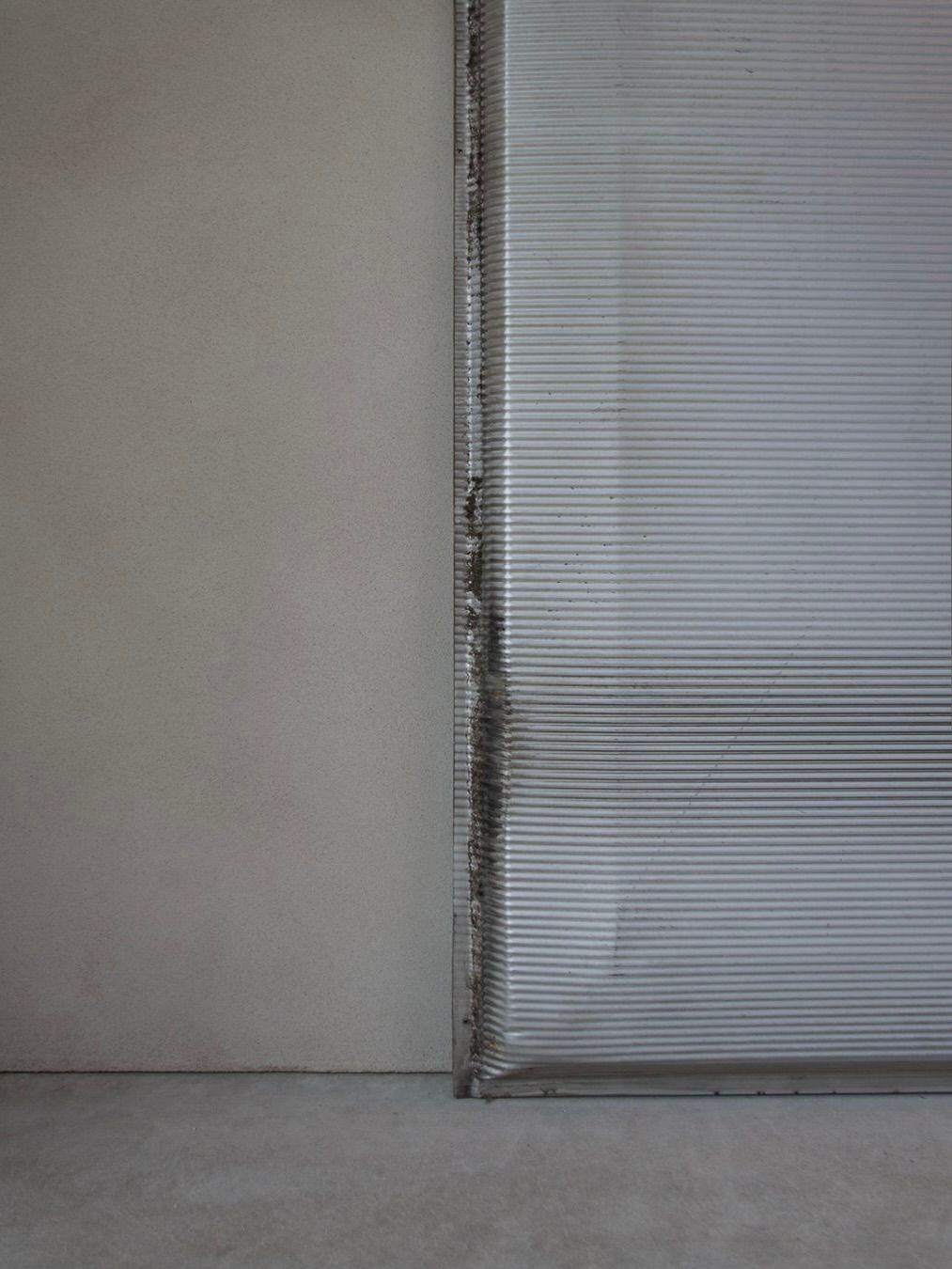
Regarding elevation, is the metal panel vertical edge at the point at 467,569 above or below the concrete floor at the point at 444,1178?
above

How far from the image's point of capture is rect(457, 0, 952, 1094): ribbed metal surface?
2.58 metres

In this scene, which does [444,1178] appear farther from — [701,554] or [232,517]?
[232,517]

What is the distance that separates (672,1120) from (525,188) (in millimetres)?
2260

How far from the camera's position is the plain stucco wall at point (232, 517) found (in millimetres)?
2727

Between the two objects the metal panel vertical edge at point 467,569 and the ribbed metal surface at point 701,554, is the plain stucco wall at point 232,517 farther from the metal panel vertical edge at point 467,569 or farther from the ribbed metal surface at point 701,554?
Result: the ribbed metal surface at point 701,554

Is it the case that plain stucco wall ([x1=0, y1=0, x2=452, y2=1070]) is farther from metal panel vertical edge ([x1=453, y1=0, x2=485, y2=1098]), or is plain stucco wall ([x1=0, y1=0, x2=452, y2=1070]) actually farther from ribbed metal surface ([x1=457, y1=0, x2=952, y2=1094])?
ribbed metal surface ([x1=457, y1=0, x2=952, y2=1094])

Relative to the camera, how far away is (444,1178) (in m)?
2.26

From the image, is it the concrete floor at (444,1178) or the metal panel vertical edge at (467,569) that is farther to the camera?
the metal panel vertical edge at (467,569)

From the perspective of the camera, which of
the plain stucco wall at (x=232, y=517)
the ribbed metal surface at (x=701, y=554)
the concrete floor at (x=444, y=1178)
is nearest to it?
the concrete floor at (x=444, y=1178)

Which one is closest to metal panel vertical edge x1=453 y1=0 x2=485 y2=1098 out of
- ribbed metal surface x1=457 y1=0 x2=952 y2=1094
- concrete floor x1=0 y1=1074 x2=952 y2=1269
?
ribbed metal surface x1=457 y1=0 x2=952 y2=1094

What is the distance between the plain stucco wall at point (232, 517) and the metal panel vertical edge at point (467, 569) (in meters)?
0.10

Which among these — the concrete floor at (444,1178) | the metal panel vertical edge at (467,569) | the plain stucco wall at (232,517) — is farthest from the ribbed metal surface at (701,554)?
the plain stucco wall at (232,517)

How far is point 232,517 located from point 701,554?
119 cm

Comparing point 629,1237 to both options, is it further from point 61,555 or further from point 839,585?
point 61,555
